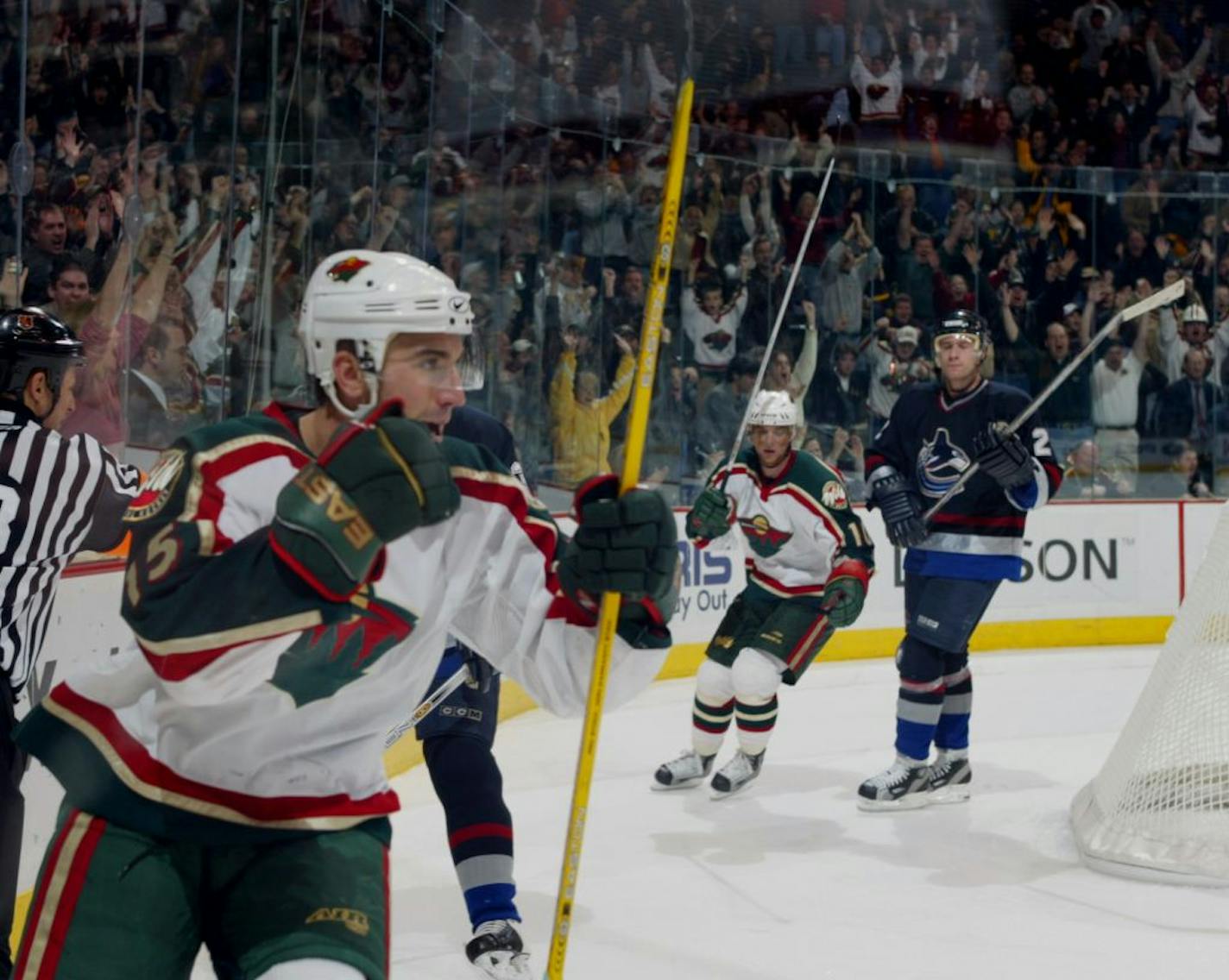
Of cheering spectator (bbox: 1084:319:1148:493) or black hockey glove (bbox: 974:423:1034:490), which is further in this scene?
cheering spectator (bbox: 1084:319:1148:493)

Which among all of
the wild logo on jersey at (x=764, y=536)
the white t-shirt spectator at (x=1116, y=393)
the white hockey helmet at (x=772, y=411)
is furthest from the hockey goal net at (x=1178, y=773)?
the white t-shirt spectator at (x=1116, y=393)

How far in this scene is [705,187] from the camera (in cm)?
862

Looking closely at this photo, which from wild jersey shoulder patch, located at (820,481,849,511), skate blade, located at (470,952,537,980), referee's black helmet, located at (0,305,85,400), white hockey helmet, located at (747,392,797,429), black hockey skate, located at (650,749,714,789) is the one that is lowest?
black hockey skate, located at (650,749,714,789)

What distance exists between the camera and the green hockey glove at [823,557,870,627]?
4410mm

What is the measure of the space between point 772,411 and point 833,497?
0.30m

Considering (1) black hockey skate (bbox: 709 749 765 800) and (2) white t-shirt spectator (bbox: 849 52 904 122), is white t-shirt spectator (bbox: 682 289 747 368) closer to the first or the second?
(2) white t-shirt spectator (bbox: 849 52 904 122)

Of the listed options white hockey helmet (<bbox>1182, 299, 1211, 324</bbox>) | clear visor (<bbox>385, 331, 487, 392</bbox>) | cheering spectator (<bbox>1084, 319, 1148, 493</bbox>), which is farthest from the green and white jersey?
white hockey helmet (<bbox>1182, 299, 1211, 324</bbox>)

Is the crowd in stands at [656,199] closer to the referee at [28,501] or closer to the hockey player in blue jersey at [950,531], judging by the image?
the hockey player in blue jersey at [950,531]

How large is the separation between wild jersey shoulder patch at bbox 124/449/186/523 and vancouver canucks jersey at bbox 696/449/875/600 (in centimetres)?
312

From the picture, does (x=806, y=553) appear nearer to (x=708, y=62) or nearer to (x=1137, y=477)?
(x=1137, y=477)

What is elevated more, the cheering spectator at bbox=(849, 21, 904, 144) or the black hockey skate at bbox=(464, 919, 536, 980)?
the cheering spectator at bbox=(849, 21, 904, 144)

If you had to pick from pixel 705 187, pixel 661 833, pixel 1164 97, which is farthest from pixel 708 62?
pixel 661 833

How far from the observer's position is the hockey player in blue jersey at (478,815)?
2.85 m

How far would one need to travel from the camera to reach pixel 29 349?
8.18ft
